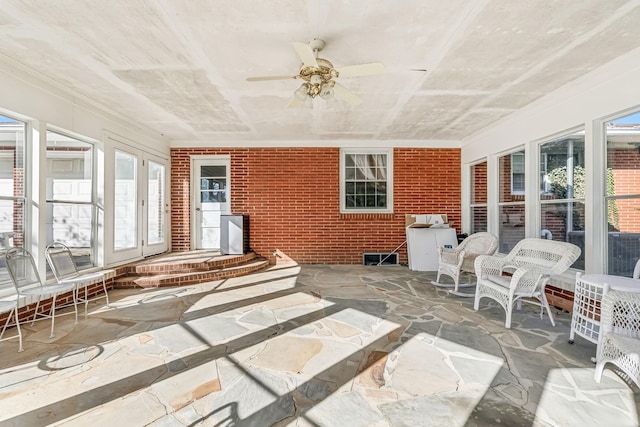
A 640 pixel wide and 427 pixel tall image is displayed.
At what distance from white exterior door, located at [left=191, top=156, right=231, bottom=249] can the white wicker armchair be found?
5.25 m

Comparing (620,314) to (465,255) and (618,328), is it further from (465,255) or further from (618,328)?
(465,255)

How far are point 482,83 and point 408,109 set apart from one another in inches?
43.8

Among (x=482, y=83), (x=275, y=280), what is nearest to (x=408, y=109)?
(x=482, y=83)

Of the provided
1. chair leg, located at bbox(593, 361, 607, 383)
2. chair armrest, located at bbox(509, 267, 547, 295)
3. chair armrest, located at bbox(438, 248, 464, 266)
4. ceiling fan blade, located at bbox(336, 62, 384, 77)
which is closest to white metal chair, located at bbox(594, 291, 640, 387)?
chair leg, located at bbox(593, 361, 607, 383)

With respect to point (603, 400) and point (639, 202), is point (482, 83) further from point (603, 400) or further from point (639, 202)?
point (603, 400)

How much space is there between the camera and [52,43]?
2.71 meters

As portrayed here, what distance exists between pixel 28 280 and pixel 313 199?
4.64m

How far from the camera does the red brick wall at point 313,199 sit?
21.5 feet

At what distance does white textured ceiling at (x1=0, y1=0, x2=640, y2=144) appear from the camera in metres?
2.25

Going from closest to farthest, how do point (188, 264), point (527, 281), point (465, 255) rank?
point (527, 281) → point (465, 255) → point (188, 264)

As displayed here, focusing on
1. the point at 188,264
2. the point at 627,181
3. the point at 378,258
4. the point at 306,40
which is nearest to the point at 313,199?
the point at 378,258

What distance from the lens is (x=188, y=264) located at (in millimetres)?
5176

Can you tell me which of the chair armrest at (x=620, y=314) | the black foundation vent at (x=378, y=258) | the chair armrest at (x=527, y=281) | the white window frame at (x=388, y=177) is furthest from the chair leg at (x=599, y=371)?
the white window frame at (x=388, y=177)

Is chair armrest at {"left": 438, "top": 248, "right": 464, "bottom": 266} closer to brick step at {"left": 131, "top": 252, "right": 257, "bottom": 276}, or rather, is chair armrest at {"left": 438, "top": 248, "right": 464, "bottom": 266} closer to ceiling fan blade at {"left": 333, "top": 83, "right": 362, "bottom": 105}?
ceiling fan blade at {"left": 333, "top": 83, "right": 362, "bottom": 105}
